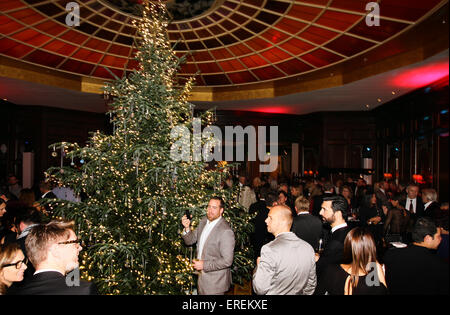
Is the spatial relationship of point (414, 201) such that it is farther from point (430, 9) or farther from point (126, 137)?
point (126, 137)

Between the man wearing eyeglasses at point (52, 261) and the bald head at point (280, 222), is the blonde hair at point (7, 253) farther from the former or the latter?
the bald head at point (280, 222)

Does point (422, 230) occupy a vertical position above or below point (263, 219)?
above

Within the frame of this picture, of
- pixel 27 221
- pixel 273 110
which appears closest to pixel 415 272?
pixel 27 221

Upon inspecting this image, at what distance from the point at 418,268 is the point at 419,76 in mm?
6950

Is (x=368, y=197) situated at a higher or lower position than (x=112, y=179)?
lower

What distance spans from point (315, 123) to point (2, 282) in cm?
1297

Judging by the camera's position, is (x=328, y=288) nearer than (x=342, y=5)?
Yes

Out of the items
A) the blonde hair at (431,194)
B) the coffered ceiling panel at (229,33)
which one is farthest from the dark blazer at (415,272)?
the coffered ceiling panel at (229,33)

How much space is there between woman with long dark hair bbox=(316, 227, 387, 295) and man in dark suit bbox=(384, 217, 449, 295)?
0.30 meters

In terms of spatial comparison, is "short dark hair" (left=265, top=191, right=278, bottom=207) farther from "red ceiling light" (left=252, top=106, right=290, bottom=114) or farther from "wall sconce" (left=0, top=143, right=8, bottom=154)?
"wall sconce" (left=0, top=143, right=8, bottom=154)

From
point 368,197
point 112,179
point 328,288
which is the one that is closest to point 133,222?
point 112,179

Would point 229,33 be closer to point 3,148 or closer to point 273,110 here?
point 273,110

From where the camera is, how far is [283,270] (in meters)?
2.30

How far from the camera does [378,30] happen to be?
6.25 metres
